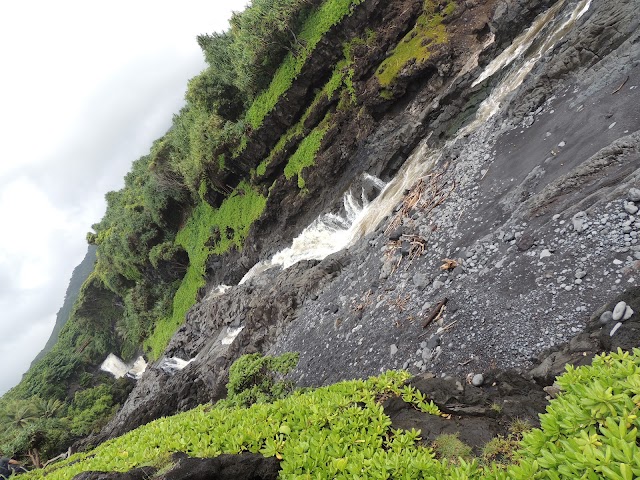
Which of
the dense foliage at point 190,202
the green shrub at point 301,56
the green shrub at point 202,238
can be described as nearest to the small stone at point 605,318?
the dense foliage at point 190,202

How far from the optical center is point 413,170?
1962 cm

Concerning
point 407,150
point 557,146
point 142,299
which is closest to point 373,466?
point 557,146

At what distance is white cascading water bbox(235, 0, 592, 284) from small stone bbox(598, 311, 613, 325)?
11.6m

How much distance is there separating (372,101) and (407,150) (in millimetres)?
5066

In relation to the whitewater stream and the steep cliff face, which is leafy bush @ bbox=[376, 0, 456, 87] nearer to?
the steep cliff face

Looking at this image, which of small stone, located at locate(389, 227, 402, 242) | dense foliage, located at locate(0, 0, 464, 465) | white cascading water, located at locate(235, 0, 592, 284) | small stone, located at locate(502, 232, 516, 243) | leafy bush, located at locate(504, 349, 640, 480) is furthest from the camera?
dense foliage, located at locate(0, 0, 464, 465)

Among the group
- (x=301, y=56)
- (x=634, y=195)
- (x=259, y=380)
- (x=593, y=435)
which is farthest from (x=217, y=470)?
(x=301, y=56)

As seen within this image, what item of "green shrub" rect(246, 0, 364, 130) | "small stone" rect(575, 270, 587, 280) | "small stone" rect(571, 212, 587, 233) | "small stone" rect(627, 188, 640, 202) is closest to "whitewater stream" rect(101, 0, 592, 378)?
"small stone" rect(571, 212, 587, 233)

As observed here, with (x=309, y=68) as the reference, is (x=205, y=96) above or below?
above

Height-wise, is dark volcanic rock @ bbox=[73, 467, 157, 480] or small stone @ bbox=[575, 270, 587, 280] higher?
dark volcanic rock @ bbox=[73, 467, 157, 480]

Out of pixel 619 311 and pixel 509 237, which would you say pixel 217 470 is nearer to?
pixel 619 311

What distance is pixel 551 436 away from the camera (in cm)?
279

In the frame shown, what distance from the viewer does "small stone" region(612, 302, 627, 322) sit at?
19.0ft

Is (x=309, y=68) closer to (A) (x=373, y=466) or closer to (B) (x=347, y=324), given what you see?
(B) (x=347, y=324)
